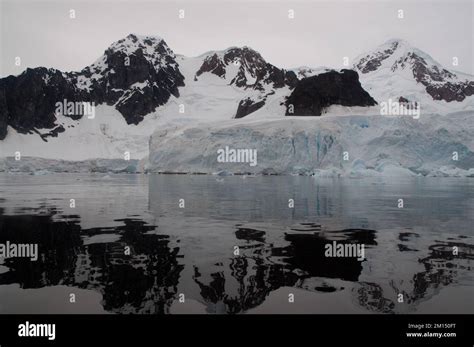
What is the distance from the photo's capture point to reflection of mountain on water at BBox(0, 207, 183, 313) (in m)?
6.40

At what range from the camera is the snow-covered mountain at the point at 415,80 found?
59.6 metres

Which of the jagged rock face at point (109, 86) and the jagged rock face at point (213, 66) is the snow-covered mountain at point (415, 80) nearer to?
the jagged rock face at point (213, 66)

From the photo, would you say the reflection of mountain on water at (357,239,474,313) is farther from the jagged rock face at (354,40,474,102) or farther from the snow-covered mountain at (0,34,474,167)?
the snow-covered mountain at (0,34,474,167)

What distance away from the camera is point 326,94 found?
63.8m

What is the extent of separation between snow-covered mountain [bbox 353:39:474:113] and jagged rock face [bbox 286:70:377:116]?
453 centimetres

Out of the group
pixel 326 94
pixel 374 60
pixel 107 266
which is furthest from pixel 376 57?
pixel 107 266

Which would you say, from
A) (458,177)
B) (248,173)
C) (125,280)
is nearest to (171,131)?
(248,173)

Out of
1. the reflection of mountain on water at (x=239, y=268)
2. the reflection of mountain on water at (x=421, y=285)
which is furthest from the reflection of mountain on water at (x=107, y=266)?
the reflection of mountain on water at (x=421, y=285)

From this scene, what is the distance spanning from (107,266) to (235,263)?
2245 millimetres

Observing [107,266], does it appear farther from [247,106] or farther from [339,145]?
[247,106]

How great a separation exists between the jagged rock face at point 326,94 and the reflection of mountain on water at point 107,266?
52301 mm

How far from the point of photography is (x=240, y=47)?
312ft

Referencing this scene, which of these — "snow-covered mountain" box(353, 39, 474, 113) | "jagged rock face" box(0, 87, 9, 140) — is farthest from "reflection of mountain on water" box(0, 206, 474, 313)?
"jagged rock face" box(0, 87, 9, 140)
